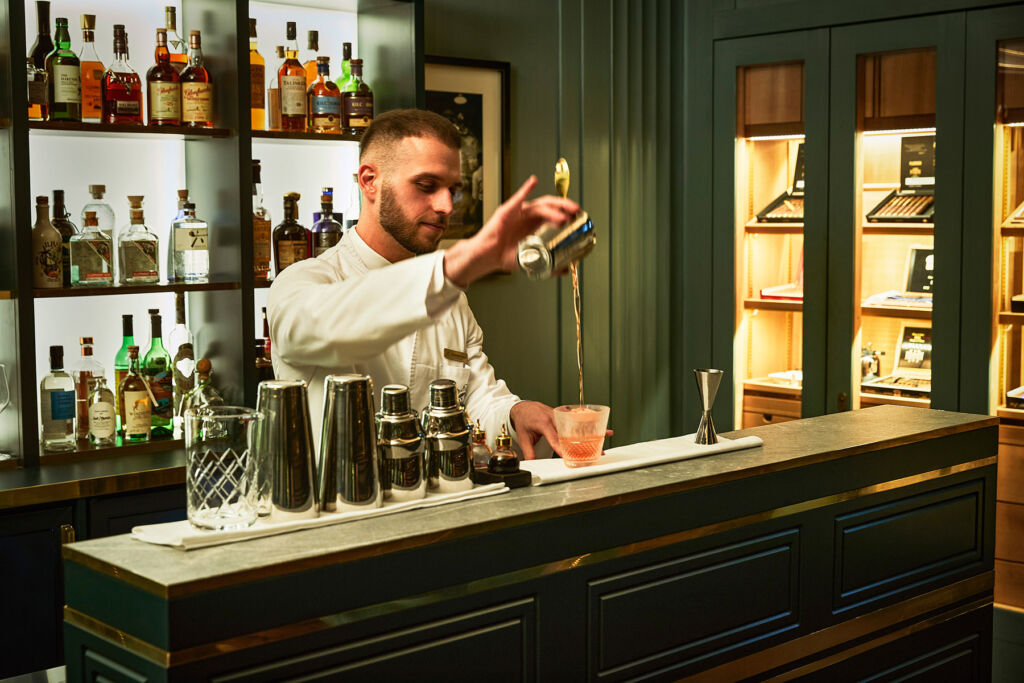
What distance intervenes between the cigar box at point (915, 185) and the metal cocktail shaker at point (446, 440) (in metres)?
2.60

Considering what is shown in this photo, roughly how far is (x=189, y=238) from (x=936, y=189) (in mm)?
2505

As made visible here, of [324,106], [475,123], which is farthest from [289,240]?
[475,123]

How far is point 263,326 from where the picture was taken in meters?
3.46

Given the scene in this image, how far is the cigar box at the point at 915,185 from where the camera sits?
378 cm

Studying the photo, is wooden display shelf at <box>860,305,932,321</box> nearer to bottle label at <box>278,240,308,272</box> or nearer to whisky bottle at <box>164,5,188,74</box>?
bottle label at <box>278,240,308,272</box>

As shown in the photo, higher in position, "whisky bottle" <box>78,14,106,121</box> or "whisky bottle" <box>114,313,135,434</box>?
"whisky bottle" <box>78,14,106,121</box>

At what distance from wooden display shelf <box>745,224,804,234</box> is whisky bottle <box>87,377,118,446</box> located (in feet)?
8.15

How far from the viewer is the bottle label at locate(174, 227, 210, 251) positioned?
322 centimetres

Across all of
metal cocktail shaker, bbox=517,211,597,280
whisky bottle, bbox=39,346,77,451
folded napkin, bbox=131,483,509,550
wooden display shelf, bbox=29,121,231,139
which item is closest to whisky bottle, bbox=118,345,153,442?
whisky bottle, bbox=39,346,77,451

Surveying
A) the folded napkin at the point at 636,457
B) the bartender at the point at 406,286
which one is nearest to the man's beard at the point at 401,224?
the bartender at the point at 406,286

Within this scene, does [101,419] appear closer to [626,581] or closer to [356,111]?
[356,111]

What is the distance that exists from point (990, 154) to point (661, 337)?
1.49 metres

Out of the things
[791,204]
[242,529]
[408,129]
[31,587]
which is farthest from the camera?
[791,204]

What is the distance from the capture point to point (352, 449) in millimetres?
1595
